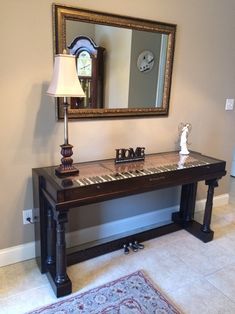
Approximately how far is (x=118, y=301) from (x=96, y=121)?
1.28 metres

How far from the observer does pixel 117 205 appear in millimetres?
2504

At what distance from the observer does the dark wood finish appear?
172cm

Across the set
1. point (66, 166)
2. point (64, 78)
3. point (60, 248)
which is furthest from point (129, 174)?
point (64, 78)

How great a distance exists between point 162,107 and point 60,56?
44.6 inches

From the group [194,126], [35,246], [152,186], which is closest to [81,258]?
[35,246]

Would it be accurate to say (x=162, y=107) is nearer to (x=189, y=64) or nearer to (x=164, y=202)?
(x=189, y=64)

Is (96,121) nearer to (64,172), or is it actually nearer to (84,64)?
Result: (84,64)

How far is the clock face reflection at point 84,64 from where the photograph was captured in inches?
79.0

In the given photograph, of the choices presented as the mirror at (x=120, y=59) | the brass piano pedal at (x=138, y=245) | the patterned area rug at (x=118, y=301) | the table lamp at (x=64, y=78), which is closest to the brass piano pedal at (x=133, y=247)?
the brass piano pedal at (x=138, y=245)

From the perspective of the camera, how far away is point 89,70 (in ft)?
6.81

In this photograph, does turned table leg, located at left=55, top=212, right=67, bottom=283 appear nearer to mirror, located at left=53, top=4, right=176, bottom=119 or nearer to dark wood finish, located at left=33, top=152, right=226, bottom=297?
dark wood finish, located at left=33, top=152, right=226, bottom=297

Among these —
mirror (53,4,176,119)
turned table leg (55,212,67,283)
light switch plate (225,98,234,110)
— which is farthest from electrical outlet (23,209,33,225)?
light switch plate (225,98,234,110)

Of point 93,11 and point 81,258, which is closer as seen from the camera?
point 93,11

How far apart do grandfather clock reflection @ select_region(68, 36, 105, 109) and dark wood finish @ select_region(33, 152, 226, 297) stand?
0.47 meters
